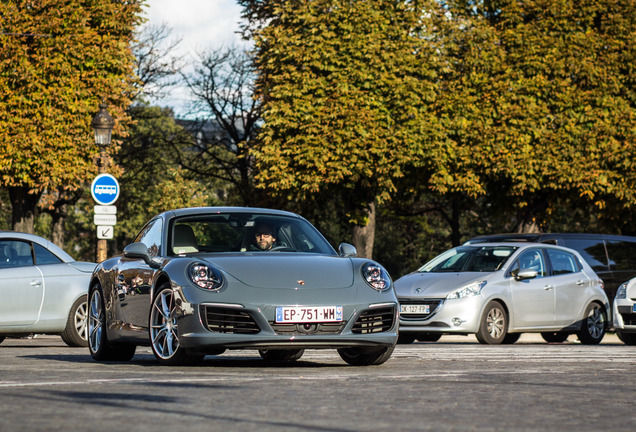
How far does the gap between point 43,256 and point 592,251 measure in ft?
35.0

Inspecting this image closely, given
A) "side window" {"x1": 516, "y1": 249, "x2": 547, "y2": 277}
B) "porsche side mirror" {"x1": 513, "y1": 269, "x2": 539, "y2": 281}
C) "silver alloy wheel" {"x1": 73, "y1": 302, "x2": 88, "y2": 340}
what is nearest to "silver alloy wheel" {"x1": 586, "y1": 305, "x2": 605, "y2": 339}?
"side window" {"x1": 516, "y1": 249, "x2": 547, "y2": 277}

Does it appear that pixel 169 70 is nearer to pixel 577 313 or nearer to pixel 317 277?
pixel 577 313

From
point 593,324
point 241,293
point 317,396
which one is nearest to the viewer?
point 317,396

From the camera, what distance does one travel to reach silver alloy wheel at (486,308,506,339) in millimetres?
17312

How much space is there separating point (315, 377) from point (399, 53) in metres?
24.9

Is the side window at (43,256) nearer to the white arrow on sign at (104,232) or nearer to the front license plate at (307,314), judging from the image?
the white arrow on sign at (104,232)

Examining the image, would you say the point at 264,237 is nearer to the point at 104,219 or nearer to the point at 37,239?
the point at 37,239

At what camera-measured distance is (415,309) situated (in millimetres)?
17094

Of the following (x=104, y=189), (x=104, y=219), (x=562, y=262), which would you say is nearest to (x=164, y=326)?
(x=562, y=262)

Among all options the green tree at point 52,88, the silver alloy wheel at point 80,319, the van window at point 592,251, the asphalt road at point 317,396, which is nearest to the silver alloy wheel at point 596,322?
the van window at point 592,251

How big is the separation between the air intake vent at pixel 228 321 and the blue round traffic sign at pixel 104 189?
40.7ft

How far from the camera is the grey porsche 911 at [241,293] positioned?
9.78m

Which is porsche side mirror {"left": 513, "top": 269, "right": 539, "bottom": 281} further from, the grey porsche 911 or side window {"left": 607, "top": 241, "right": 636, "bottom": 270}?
the grey porsche 911

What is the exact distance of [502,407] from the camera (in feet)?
23.6
